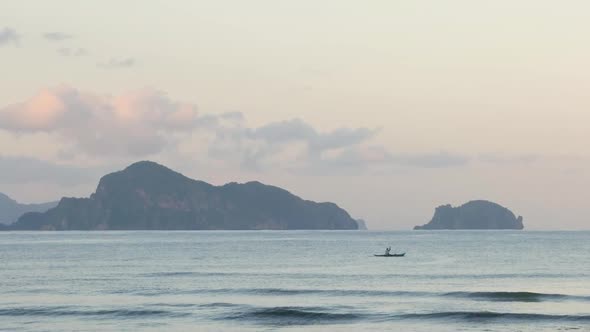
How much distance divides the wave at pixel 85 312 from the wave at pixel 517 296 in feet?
101

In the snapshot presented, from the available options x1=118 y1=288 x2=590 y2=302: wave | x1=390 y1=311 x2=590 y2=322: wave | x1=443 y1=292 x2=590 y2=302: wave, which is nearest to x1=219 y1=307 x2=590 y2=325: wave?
x1=390 y1=311 x2=590 y2=322: wave

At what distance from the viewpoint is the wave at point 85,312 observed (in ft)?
248

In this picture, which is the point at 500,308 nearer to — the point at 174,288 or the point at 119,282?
the point at 174,288

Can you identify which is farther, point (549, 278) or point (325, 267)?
point (325, 267)

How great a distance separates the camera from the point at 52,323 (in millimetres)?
70812

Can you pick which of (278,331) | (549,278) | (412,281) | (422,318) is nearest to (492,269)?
(549,278)

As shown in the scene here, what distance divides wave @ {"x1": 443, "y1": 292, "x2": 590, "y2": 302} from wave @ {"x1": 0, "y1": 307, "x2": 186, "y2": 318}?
1217 inches

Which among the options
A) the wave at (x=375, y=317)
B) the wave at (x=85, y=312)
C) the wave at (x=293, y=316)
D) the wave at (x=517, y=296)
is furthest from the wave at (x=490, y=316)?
the wave at (x=85, y=312)

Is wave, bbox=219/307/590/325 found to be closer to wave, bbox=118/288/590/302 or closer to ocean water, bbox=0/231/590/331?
ocean water, bbox=0/231/590/331

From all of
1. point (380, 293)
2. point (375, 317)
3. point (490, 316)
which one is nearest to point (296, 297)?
point (380, 293)

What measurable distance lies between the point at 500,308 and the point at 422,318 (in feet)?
38.1

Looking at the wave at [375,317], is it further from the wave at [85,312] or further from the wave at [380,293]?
the wave at [380,293]

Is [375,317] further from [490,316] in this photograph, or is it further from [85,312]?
[85,312]

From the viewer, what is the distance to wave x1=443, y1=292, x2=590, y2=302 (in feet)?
288
